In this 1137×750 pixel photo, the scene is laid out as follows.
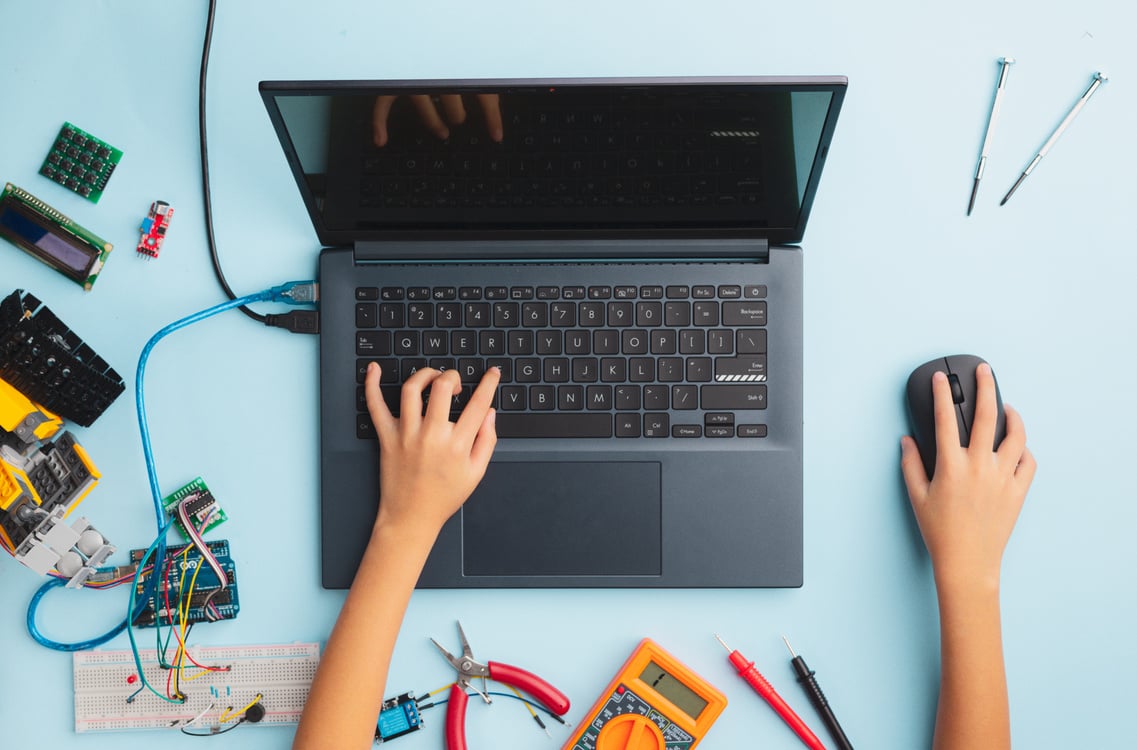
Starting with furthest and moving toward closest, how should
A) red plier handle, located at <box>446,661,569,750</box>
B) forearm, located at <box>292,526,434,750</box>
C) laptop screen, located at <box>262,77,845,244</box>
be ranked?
red plier handle, located at <box>446,661,569,750</box>
forearm, located at <box>292,526,434,750</box>
laptop screen, located at <box>262,77,845,244</box>

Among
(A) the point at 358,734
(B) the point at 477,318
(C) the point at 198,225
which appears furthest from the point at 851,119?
(A) the point at 358,734

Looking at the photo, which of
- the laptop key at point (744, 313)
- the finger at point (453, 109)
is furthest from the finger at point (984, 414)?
the finger at point (453, 109)

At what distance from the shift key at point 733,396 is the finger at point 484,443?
27cm

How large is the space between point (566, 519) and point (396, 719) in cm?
35

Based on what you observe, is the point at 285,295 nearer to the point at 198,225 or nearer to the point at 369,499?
the point at 198,225

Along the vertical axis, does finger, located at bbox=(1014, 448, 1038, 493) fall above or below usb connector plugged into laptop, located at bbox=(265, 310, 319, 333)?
below

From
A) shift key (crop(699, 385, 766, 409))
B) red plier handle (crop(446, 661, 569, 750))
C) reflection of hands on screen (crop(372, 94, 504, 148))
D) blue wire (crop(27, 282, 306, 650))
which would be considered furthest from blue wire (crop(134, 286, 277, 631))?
shift key (crop(699, 385, 766, 409))

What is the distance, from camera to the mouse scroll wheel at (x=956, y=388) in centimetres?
98

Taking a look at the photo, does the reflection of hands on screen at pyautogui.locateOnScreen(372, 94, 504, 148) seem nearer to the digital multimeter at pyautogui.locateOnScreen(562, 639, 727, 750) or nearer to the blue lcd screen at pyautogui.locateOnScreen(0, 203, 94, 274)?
the blue lcd screen at pyautogui.locateOnScreen(0, 203, 94, 274)

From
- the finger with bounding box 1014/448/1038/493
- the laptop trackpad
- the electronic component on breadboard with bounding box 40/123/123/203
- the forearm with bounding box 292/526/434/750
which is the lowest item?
the forearm with bounding box 292/526/434/750

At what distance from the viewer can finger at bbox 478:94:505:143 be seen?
2.52 ft

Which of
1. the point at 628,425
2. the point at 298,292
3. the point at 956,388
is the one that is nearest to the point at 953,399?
the point at 956,388

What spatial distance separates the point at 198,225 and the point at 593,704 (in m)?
0.84

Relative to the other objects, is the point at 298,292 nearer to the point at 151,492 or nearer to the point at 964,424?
the point at 151,492
